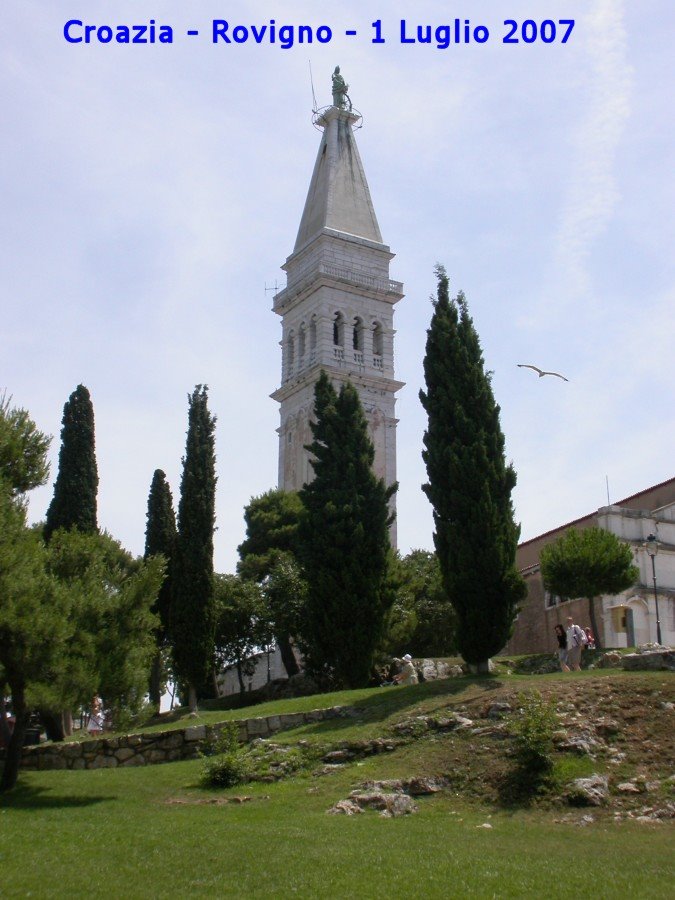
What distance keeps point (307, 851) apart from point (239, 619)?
973 inches

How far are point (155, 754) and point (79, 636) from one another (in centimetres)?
415

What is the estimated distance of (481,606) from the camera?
26.2 metres

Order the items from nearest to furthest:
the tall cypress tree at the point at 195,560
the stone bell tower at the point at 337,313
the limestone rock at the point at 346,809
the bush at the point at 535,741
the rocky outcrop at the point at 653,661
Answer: the limestone rock at the point at 346,809
the bush at the point at 535,741
the rocky outcrop at the point at 653,661
the tall cypress tree at the point at 195,560
the stone bell tower at the point at 337,313

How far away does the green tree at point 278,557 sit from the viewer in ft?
124

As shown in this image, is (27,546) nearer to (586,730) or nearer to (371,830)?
(371,830)

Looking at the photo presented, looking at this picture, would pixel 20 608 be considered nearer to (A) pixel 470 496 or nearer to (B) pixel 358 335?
(A) pixel 470 496

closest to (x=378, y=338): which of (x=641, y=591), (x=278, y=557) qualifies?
(x=278, y=557)

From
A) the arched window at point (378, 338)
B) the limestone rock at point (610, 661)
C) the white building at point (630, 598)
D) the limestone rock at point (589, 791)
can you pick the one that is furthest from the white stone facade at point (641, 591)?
the arched window at point (378, 338)

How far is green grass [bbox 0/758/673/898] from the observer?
1244 centimetres

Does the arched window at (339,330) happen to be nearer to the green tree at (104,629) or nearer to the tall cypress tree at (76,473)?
the tall cypress tree at (76,473)

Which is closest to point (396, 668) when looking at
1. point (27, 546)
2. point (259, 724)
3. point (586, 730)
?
point (259, 724)

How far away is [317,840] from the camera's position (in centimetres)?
1461

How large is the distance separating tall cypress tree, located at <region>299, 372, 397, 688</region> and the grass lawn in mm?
8008

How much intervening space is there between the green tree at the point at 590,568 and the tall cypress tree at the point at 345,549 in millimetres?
6123
